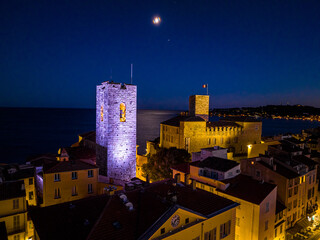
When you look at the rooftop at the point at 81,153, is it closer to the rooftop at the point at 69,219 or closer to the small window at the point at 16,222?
the small window at the point at 16,222

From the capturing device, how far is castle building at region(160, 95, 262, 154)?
1275 inches

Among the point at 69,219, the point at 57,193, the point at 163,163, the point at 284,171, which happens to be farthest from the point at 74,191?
the point at 284,171

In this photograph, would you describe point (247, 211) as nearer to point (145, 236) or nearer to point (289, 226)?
point (289, 226)

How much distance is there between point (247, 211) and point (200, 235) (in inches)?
255

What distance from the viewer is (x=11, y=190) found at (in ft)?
53.7

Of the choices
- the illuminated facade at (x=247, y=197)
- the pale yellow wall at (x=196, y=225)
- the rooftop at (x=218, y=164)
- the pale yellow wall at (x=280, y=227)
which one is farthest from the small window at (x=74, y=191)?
the pale yellow wall at (x=280, y=227)

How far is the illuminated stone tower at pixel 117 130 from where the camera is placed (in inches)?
960

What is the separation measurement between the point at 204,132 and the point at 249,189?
52.7ft

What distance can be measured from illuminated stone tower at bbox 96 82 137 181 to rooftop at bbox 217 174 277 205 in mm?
11052

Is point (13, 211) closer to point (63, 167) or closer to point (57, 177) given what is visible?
point (57, 177)

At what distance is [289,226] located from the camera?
21.5m

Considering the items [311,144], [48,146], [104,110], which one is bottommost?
[48,146]

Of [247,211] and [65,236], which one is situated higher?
[65,236]

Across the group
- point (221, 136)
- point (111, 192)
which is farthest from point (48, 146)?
point (111, 192)
